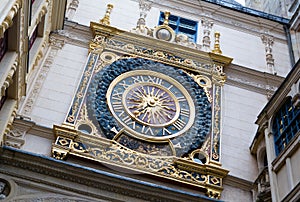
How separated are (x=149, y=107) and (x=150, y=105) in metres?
0.05

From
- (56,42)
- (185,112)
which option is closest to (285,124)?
(185,112)

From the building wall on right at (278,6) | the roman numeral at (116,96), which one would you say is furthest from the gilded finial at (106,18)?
the building wall on right at (278,6)

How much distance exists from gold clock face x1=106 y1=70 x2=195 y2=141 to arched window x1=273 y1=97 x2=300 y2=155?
1925 mm

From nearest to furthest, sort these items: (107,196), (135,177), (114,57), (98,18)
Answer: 1. (107,196)
2. (135,177)
3. (114,57)
4. (98,18)

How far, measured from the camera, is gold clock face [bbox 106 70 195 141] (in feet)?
29.3

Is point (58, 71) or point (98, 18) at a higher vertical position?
point (98, 18)

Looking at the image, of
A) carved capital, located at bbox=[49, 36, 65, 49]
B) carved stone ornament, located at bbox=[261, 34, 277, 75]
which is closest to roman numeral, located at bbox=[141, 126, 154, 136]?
carved capital, located at bbox=[49, 36, 65, 49]

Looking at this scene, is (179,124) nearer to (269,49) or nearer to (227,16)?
(269,49)

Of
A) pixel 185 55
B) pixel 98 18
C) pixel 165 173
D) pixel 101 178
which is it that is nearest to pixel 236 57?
pixel 185 55

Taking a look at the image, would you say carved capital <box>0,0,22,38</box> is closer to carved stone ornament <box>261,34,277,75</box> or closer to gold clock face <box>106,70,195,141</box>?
gold clock face <box>106,70,195,141</box>

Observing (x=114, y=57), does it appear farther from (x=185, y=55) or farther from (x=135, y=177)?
(x=135, y=177)

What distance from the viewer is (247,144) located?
364 inches

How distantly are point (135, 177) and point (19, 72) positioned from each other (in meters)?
2.80

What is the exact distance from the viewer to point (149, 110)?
30.6ft
